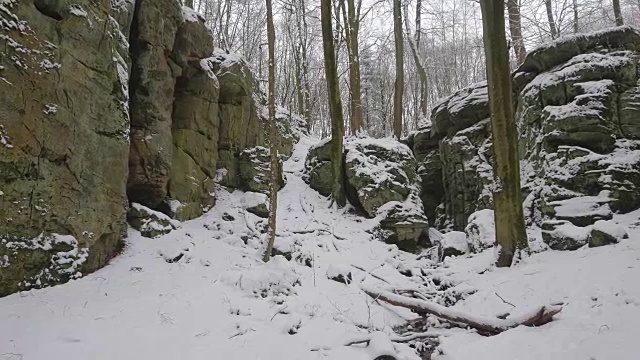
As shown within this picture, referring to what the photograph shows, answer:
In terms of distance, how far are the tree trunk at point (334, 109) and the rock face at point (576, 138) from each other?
460 cm

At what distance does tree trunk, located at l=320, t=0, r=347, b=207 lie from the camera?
13773 mm

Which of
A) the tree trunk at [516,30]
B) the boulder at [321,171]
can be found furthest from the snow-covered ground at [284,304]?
the tree trunk at [516,30]

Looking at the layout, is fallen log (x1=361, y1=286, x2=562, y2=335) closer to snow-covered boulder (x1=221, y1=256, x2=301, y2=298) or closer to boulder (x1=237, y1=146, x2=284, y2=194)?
snow-covered boulder (x1=221, y1=256, x2=301, y2=298)

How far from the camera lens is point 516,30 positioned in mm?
17688

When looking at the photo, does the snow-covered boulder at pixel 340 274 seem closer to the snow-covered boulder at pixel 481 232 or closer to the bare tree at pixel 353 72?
the snow-covered boulder at pixel 481 232

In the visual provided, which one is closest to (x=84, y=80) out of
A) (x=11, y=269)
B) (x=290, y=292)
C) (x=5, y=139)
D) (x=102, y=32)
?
(x=102, y=32)

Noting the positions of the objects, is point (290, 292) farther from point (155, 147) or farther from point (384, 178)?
point (384, 178)

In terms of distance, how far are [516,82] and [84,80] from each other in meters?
12.2

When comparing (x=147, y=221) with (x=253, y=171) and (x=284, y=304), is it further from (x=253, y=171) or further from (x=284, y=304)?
(x=253, y=171)

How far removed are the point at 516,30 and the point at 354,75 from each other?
26.5 ft

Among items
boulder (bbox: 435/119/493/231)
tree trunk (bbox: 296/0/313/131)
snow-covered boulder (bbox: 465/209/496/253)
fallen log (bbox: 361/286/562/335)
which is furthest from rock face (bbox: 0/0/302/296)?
tree trunk (bbox: 296/0/313/131)

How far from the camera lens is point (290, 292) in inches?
288

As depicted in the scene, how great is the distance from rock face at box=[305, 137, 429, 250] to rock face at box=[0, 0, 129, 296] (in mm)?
7720

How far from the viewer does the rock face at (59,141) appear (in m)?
5.66
